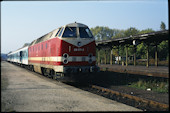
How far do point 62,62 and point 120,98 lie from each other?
14.4 feet

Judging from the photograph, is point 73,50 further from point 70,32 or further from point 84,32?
point 84,32

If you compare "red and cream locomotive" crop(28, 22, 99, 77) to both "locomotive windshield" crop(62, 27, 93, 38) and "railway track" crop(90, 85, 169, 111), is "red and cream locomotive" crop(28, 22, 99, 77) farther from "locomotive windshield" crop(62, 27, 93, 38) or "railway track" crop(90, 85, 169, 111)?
"railway track" crop(90, 85, 169, 111)

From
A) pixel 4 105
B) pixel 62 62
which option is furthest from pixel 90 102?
pixel 62 62

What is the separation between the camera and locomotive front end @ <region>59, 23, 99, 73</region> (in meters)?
12.1

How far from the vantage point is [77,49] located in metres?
12.4

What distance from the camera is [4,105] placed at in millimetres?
7008

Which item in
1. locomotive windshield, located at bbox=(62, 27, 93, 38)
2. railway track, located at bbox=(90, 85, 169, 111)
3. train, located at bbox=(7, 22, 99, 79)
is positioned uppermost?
locomotive windshield, located at bbox=(62, 27, 93, 38)

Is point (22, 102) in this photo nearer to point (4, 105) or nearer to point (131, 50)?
point (4, 105)

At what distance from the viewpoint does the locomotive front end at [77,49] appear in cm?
1209

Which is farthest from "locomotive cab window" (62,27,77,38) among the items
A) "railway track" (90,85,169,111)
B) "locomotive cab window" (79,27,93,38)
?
"railway track" (90,85,169,111)

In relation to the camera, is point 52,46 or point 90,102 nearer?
point 90,102

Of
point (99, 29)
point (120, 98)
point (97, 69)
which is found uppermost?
point (99, 29)

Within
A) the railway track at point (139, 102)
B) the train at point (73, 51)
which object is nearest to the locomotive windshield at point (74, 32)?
the train at point (73, 51)

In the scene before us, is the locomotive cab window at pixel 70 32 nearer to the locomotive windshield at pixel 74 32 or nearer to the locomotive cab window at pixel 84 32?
the locomotive windshield at pixel 74 32
